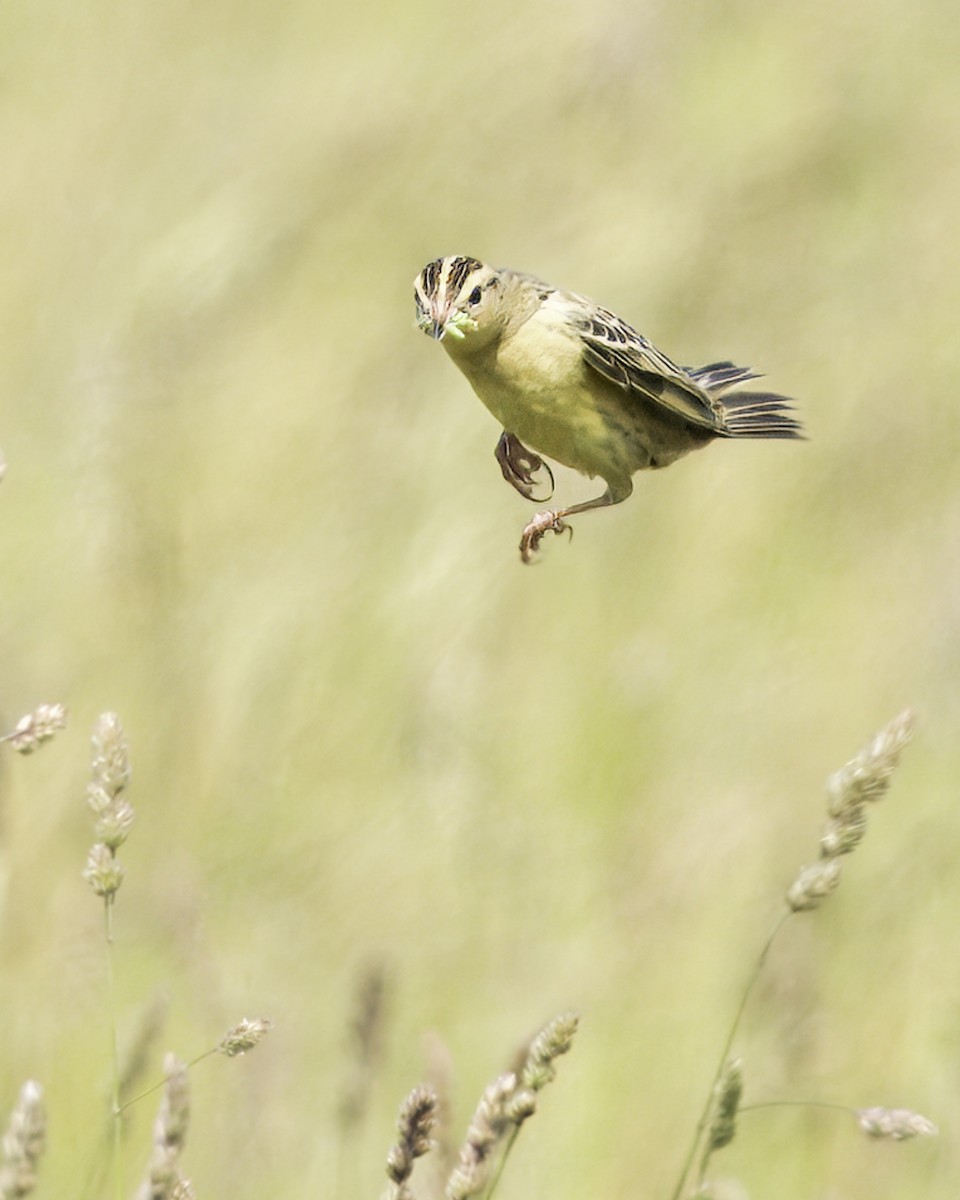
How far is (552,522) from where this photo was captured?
2289 millimetres

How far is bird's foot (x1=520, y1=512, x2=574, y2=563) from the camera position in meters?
2.19

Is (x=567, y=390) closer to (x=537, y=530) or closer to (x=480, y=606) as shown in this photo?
(x=537, y=530)

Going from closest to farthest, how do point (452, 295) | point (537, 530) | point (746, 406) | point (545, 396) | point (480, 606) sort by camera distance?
point (452, 295) → point (545, 396) → point (537, 530) → point (746, 406) → point (480, 606)

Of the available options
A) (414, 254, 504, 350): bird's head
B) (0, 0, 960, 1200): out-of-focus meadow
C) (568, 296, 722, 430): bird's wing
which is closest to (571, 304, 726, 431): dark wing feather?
(568, 296, 722, 430): bird's wing

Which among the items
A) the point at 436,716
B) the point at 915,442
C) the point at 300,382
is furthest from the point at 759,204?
the point at 436,716

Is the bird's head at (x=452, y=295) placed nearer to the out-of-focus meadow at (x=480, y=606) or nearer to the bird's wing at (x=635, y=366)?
the bird's wing at (x=635, y=366)

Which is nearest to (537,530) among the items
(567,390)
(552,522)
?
(552,522)

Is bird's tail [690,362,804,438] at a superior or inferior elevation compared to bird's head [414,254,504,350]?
superior

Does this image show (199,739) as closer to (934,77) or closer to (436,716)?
(436,716)

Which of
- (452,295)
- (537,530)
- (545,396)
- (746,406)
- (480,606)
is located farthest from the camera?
(480,606)

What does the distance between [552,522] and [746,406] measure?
455 millimetres

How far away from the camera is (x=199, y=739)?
4.11 meters

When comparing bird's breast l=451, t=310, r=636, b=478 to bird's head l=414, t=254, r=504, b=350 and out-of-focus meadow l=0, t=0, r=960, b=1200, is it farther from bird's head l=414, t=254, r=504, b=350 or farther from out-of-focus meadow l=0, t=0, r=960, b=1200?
out-of-focus meadow l=0, t=0, r=960, b=1200

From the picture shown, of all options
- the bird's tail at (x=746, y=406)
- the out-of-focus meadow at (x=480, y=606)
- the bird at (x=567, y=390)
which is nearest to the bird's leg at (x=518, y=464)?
the bird at (x=567, y=390)
